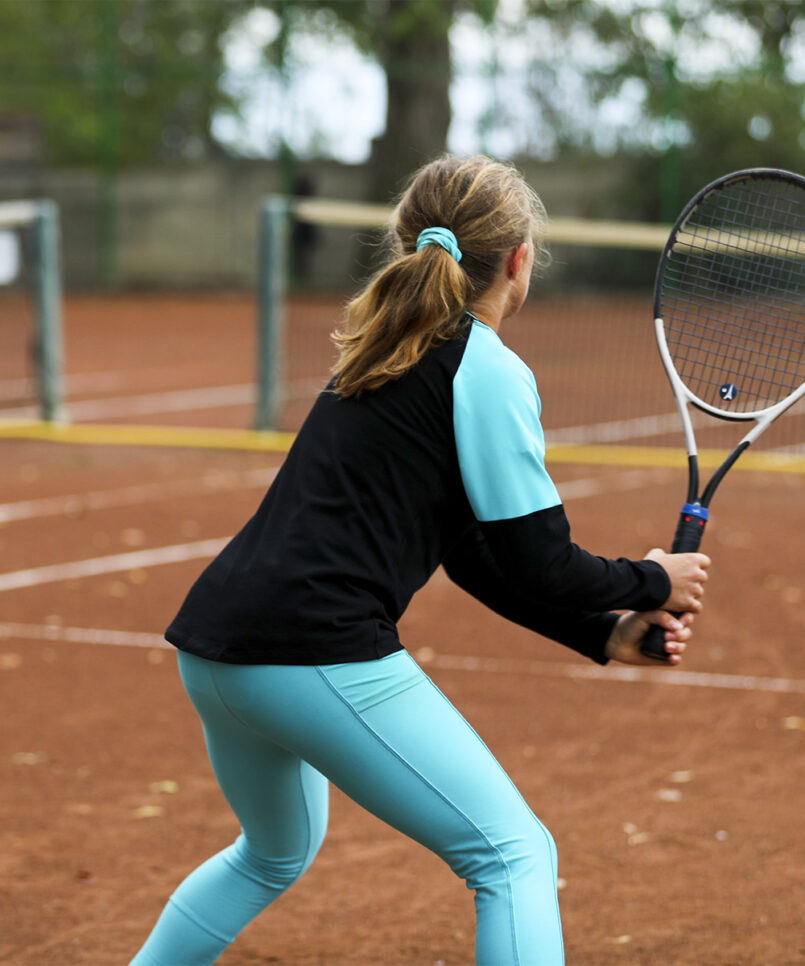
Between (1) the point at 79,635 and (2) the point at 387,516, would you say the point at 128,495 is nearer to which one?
(1) the point at 79,635

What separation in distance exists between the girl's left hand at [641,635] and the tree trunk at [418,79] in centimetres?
1901

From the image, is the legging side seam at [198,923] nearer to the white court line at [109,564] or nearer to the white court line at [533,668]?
the white court line at [533,668]

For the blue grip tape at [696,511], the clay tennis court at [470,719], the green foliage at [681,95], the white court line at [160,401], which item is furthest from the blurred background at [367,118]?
the blue grip tape at [696,511]

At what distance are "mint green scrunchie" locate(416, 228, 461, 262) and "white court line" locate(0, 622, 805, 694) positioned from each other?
333 centimetres

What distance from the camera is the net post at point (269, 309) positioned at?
10203mm

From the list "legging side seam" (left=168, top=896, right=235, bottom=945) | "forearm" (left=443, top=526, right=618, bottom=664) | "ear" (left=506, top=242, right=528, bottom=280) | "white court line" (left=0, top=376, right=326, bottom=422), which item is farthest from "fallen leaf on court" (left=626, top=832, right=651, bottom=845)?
"white court line" (left=0, top=376, right=326, bottom=422)

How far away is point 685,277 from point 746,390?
361mm

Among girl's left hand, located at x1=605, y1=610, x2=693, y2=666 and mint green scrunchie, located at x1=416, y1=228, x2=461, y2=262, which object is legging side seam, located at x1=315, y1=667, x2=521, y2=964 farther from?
mint green scrunchie, located at x1=416, y1=228, x2=461, y2=262

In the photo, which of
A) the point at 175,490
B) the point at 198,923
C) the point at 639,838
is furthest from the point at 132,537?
the point at 198,923

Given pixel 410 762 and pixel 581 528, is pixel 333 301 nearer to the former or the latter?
pixel 581 528

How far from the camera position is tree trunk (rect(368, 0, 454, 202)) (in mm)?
21078

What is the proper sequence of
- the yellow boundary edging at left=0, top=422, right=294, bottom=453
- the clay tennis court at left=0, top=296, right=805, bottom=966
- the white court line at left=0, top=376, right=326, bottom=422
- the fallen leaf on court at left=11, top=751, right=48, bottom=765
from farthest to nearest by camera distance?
1. the white court line at left=0, top=376, right=326, bottom=422
2. the yellow boundary edging at left=0, top=422, right=294, bottom=453
3. the fallen leaf on court at left=11, top=751, right=48, bottom=765
4. the clay tennis court at left=0, top=296, right=805, bottom=966

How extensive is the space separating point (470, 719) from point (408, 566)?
2.75 m

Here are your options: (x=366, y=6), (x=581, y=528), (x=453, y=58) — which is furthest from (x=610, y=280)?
(x=581, y=528)
